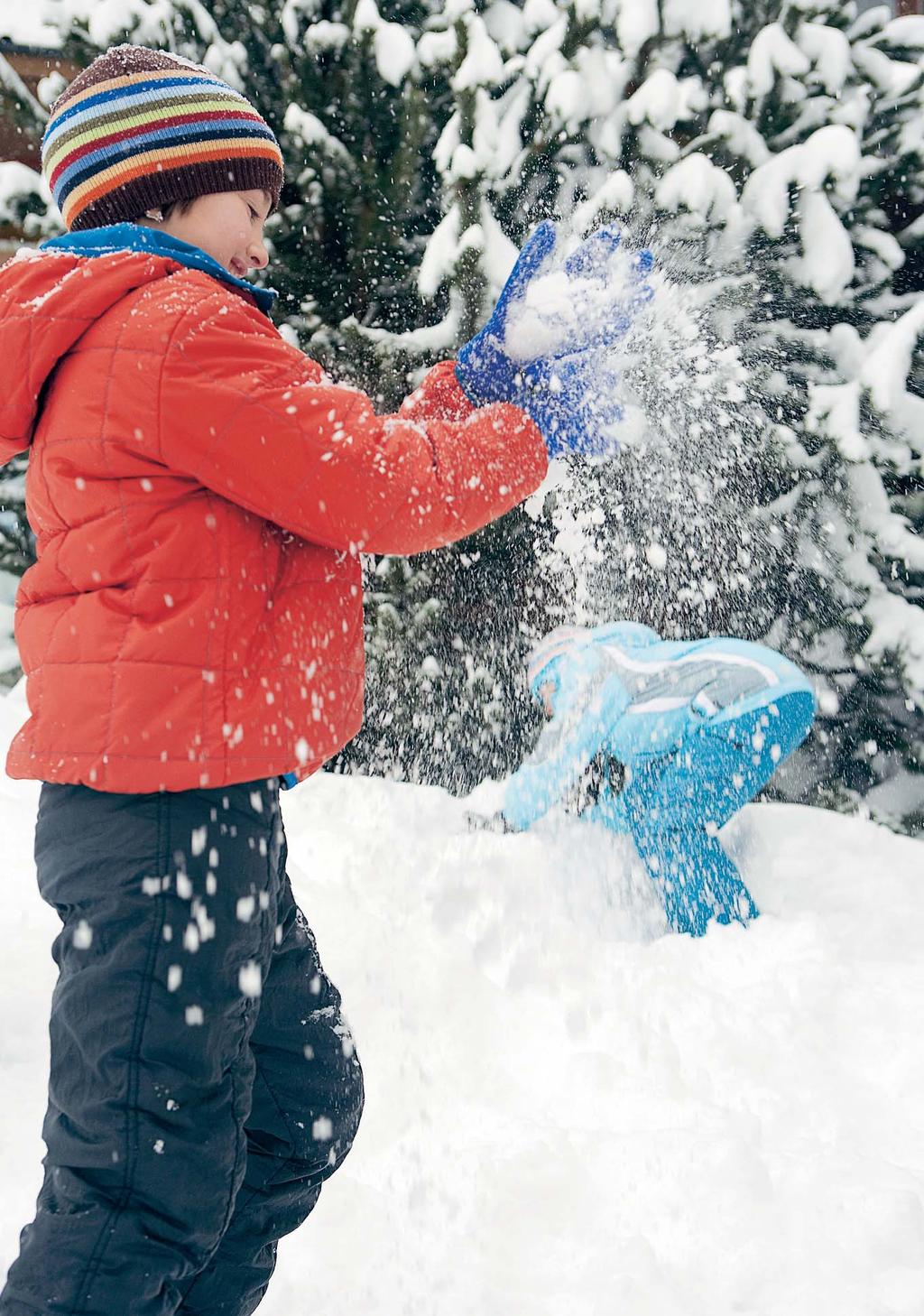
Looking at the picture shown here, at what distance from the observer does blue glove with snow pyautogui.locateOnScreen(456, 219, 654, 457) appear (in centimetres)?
152

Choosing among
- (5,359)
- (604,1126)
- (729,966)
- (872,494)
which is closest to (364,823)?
(729,966)

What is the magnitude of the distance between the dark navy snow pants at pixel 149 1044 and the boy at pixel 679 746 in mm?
1895

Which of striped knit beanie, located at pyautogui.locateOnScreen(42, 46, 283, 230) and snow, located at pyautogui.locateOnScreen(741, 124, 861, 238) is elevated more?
striped knit beanie, located at pyautogui.locateOnScreen(42, 46, 283, 230)

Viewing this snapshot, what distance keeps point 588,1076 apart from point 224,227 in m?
1.73

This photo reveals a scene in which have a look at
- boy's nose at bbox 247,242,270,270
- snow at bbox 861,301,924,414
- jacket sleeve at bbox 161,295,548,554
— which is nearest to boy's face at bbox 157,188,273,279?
boy's nose at bbox 247,242,270,270

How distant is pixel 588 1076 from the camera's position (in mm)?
2074

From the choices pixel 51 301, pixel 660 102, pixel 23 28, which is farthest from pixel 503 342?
pixel 23 28

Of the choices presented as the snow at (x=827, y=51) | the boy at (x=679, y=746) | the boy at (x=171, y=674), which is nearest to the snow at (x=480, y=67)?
the snow at (x=827, y=51)

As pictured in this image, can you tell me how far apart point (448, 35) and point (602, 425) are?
3244 mm

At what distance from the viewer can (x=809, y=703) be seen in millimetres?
3072

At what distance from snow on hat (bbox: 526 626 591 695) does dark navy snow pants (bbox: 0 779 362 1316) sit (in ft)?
7.14

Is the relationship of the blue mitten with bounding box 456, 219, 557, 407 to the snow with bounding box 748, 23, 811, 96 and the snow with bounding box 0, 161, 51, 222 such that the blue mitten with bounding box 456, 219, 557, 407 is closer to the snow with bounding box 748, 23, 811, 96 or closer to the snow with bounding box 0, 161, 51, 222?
the snow with bounding box 748, 23, 811, 96

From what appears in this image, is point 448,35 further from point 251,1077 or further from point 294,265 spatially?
point 251,1077

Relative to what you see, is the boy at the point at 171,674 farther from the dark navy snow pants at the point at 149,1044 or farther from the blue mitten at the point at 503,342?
the blue mitten at the point at 503,342
